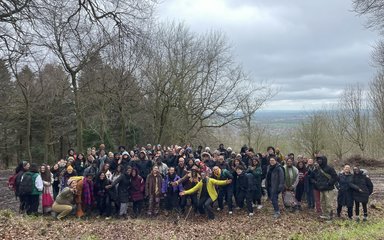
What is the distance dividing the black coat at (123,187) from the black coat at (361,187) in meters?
7.56

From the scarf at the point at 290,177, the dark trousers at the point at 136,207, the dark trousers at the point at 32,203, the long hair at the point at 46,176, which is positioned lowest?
the dark trousers at the point at 136,207

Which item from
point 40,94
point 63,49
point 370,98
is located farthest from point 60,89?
point 370,98

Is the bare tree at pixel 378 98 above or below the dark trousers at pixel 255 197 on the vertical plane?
above

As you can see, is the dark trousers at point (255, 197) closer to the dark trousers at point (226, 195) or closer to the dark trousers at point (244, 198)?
the dark trousers at point (244, 198)

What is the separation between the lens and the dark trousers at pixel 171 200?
12859 mm

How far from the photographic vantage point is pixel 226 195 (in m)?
13.1

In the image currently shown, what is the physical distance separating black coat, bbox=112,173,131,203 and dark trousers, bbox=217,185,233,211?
3343 mm

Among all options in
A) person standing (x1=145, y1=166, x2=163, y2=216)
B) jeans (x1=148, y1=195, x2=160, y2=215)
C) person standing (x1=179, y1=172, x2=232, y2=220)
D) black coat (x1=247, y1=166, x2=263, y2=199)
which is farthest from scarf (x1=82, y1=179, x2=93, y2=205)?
black coat (x1=247, y1=166, x2=263, y2=199)

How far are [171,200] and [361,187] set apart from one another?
649cm

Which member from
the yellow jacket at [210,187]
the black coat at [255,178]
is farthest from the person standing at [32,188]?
the black coat at [255,178]

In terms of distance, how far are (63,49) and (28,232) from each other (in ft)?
46.3

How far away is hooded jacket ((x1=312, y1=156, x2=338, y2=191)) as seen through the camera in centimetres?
1173

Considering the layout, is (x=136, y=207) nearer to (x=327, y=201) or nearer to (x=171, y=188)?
(x=171, y=188)

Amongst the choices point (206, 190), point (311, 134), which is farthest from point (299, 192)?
point (311, 134)
